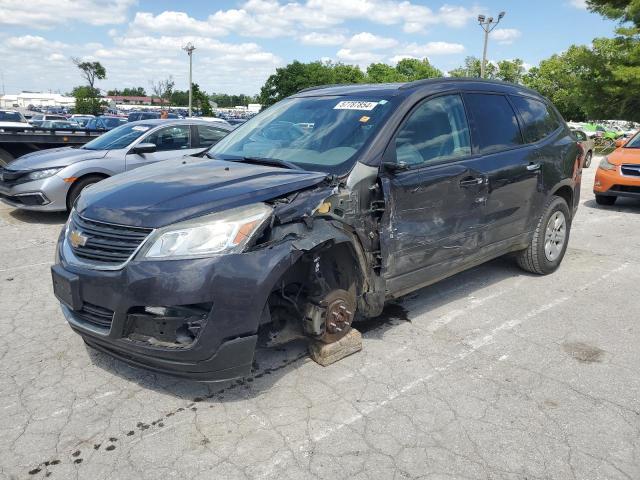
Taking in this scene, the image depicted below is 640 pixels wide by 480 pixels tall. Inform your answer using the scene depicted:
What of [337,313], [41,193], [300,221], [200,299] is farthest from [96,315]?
[41,193]

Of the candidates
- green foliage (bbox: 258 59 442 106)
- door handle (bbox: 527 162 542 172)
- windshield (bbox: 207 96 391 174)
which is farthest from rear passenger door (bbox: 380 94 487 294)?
green foliage (bbox: 258 59 442 106)

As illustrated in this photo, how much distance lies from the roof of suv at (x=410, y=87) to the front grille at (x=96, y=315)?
2445mm

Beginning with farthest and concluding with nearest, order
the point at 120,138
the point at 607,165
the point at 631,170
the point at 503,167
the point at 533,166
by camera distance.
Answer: the point at 607,165 → the point at 631,170 → the point at 120,138 → the point at 533,166 → the point at 503,167

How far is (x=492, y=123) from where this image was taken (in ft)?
14.6

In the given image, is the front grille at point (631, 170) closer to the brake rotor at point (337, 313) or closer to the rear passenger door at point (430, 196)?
the rear passenger door at point (430, 196)

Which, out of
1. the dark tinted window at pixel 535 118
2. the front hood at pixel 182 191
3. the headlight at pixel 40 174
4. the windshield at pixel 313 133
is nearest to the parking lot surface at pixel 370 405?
the front hood at pixel 182 191

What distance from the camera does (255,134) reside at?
421 centimetres

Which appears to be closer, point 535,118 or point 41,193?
point 535,118

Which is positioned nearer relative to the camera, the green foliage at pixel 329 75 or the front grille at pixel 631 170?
the front grille at pixel 631 170

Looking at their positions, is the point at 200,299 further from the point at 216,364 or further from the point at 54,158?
the point at 54,158

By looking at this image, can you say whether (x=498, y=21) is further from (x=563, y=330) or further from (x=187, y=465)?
(x=187, y=465)

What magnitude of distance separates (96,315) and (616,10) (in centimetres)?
2801

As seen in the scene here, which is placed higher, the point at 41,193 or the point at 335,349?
the point at 41,193

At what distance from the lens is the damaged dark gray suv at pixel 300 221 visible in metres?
2.65
